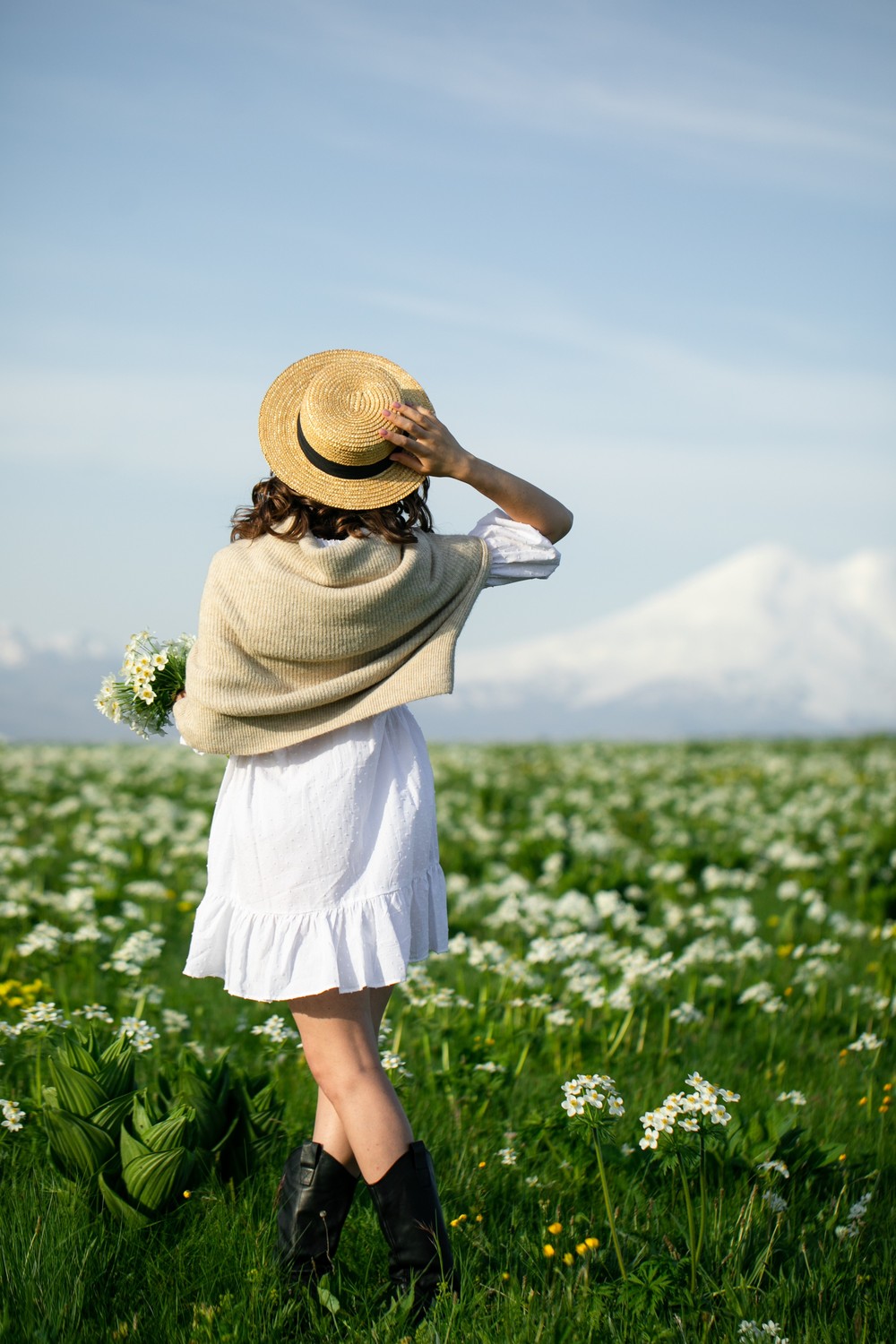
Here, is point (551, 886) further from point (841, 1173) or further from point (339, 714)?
point (339, 714)

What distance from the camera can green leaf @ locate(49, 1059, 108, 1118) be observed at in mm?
3840

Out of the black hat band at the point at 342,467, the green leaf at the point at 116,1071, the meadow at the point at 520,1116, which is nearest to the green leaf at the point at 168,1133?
the meadow at the point at 520,1116

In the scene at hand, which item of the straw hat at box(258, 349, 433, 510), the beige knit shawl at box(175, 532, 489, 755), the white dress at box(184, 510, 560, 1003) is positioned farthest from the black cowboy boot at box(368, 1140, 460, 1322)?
the straw hat at box(258, 349, 433, 510)

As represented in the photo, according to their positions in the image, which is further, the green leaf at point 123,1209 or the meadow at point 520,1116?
the green leaf at point 123,1209

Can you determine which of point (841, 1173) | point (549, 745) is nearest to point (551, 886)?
point (841, 1173)

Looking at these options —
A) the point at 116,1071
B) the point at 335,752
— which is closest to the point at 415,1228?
the point at 116,1071

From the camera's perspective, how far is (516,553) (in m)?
3.68

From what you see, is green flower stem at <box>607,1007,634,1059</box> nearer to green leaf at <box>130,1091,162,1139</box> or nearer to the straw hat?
green leaf at <box>130,1091,162,1139</box>

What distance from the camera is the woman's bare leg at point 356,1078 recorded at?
11.0 feet

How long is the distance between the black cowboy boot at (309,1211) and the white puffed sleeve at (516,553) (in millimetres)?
1792

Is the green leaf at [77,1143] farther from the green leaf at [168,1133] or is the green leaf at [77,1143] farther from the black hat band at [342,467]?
the black hat band at [342,467]

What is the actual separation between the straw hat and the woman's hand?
3 cm

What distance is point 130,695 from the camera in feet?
12.7

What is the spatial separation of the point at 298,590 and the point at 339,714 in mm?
376
